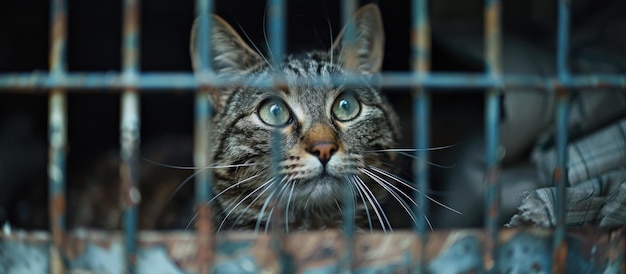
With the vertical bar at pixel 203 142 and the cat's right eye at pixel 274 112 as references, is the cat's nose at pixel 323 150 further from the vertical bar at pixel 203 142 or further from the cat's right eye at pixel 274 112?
the vertical bar at pixel 203 142

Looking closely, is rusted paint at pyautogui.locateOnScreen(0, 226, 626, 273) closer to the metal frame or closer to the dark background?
the metal frame

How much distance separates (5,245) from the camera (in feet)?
3.93

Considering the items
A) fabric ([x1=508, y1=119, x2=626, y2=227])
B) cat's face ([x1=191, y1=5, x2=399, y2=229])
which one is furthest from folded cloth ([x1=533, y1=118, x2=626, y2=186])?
cat's face ([x1=191, y1=5, x2=399, y2=229])

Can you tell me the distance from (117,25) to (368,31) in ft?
4.83

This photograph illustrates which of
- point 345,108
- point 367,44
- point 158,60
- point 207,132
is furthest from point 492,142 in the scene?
point 158,60

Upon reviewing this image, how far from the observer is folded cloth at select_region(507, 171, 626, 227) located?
1.67m

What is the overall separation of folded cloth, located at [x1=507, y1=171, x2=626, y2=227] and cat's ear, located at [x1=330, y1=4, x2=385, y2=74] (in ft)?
2.08

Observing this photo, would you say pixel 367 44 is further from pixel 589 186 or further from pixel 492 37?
pixel 492 37

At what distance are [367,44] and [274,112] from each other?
0.40 m

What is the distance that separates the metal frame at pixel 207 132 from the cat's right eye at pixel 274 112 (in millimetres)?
773

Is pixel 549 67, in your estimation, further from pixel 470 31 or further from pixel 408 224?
pixel 408 224

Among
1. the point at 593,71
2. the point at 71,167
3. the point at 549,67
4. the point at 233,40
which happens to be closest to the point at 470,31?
the point at 549,67

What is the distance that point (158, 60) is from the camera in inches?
123

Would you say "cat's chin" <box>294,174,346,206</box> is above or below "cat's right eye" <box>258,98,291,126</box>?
below
